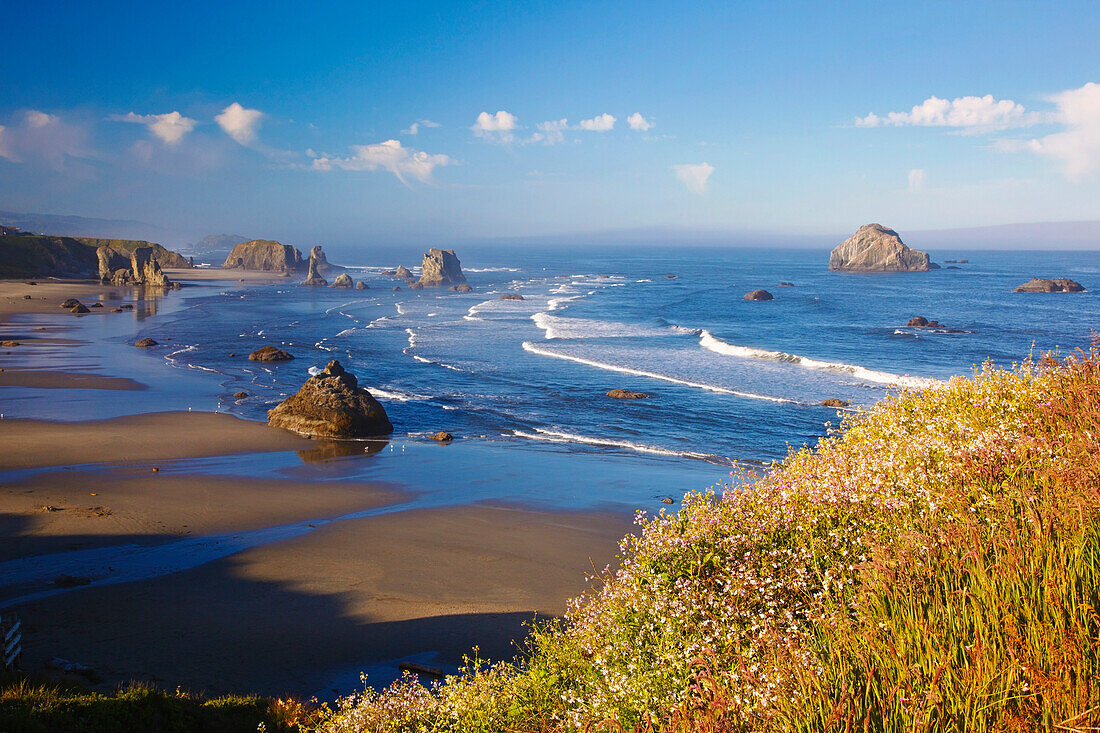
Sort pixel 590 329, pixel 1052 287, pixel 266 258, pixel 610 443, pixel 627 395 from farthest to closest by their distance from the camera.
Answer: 1. pixel 266 258
2. pixel 1052 287
3. pixel 590 329
4. pixel 627 395
5. pixel 610 443

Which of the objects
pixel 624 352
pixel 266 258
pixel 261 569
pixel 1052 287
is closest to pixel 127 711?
pixel 261 569

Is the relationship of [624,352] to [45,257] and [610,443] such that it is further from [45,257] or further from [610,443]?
[45,257]

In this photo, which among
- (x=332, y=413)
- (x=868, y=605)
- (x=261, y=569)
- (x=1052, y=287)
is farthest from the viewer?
(x=1052, y=287)

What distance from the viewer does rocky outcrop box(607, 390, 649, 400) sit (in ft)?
129

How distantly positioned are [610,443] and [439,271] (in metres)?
100

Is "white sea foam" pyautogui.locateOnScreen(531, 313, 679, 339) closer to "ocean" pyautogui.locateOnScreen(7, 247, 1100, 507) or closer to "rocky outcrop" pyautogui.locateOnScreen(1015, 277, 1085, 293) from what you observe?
"ocean" pyautogui.locateOnScreen(7, 247, 1100, 507)

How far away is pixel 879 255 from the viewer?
493ft

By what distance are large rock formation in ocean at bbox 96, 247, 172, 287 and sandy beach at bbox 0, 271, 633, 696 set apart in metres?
95.4

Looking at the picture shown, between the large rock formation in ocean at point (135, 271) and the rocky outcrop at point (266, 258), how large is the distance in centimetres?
4644

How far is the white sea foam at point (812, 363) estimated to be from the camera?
4309 centimetres

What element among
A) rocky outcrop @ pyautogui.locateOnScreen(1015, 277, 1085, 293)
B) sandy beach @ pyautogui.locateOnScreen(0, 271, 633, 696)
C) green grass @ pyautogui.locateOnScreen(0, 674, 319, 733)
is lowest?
sandy beach @ pyautogui.locateOnScreen(0, 271, 633, 696)

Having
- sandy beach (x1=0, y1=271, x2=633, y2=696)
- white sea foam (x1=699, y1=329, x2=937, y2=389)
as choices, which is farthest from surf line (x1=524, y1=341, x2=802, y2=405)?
sandy beach (x1=0, y1=271, x2=633, y2=696)

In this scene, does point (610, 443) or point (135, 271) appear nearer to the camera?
point (610, 443)

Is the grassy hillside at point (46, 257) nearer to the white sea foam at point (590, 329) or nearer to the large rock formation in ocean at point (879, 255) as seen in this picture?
the white sea foam at point (590, 329)
